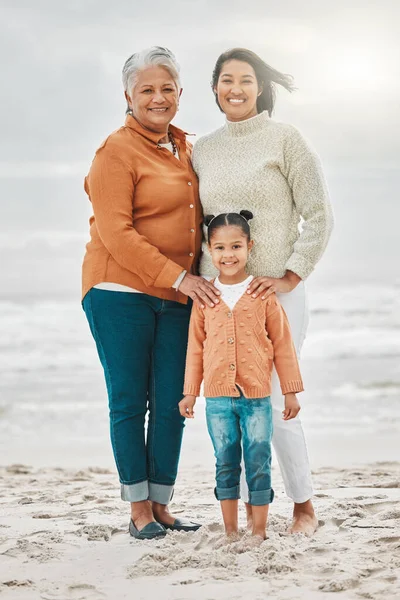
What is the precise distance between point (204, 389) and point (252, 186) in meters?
0.85

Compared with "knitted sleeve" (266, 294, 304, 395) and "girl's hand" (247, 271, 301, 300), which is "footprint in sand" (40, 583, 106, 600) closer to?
"knitted sleeve" (266, 294, 304, 395)

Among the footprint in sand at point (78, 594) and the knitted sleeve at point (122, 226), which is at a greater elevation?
the knitted sleeve at point (122, 226)

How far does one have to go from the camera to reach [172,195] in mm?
3465

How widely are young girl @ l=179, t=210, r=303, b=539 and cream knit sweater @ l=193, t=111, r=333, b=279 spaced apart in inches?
5.1

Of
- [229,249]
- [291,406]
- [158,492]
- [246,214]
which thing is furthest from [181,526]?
[246,214]

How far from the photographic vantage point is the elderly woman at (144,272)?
3.40 metres

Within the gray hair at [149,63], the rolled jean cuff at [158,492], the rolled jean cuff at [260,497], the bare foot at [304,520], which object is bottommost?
the bare foot at [304,520]

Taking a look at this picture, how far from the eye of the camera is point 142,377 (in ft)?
11.7

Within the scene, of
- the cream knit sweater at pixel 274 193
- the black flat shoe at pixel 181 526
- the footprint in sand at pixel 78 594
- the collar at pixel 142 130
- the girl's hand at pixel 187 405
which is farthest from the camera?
the black flat shoe at pixel 181 526

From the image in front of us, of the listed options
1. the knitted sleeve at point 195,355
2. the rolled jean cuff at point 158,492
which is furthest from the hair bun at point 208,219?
the rolled jean cuff at point 158,492

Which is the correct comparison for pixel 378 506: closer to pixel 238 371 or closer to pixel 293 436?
pixel 293 436

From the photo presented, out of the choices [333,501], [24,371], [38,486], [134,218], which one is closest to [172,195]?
[134,218]

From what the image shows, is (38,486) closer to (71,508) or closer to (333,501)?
(71,508)

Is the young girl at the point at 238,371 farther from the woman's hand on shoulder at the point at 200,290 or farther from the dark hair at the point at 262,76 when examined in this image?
the dark hair at the point at 262,76
